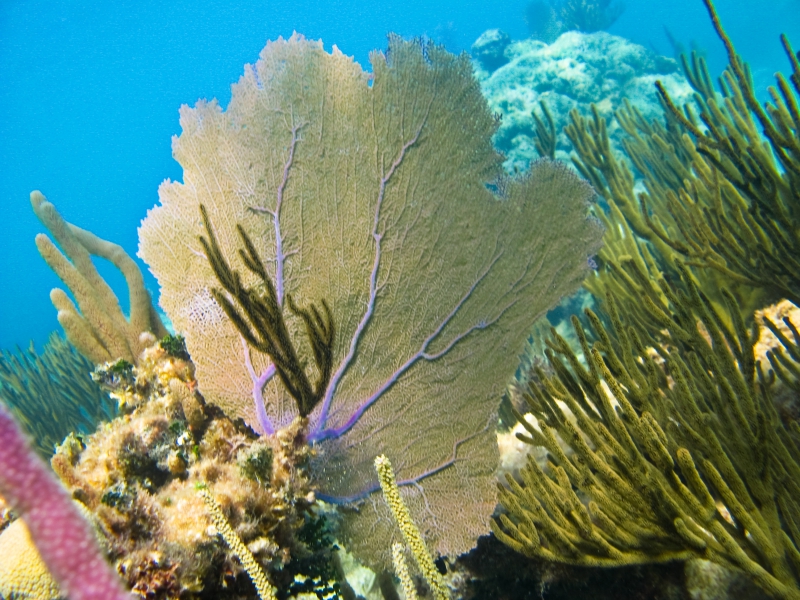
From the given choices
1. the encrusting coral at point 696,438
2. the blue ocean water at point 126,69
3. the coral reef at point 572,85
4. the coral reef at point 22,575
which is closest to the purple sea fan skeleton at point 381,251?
the encrusting coral at point 696,438

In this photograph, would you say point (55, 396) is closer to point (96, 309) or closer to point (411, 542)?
point (96, 309)

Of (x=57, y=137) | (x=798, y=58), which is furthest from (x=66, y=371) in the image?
(x=57, y=137)

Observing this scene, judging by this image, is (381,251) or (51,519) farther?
(381,251)

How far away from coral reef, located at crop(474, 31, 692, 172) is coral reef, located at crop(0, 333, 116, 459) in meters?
10.7

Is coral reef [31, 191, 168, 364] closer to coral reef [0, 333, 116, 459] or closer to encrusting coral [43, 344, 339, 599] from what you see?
encrusting coral [43, 344, 339, 599]

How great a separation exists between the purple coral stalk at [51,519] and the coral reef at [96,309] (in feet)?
9.55

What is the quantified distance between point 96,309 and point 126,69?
121886mm

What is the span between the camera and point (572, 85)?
13.9m

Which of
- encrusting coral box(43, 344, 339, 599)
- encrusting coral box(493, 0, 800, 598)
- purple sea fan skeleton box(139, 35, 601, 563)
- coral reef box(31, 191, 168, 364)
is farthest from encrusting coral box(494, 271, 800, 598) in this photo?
coral reef box(31, 191, 168, 364)

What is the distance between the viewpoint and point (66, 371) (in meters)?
7.59

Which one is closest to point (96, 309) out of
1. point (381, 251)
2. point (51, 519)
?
point (381, 251)

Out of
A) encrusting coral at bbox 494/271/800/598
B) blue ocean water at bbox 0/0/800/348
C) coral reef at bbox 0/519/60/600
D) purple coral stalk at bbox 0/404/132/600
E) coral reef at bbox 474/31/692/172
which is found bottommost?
encrusting coral at bbox 494/271/800/598

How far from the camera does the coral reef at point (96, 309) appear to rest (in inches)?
120

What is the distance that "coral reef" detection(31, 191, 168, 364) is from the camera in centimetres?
305
